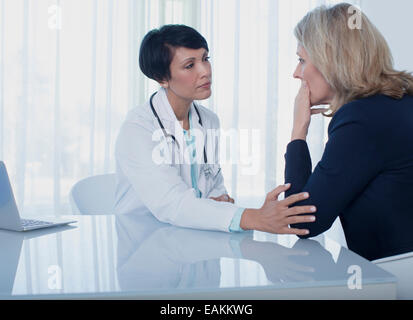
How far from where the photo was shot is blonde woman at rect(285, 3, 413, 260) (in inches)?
42.4

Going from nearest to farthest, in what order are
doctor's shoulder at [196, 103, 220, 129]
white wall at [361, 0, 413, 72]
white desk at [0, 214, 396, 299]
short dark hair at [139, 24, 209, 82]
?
1. white desk at [0, 214, 396, 299]
2. short dark hair at [139, 24, 209, 82]
3. doctor's shoulder at [196, 103, 220, 129]
4. white wall at [361, 0, 413, 72]

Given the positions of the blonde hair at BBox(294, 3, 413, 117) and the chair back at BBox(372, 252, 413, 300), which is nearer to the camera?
the chair back at BBox(372, 252, 413, 300)

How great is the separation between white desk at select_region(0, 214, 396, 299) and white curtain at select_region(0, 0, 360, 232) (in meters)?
2.01

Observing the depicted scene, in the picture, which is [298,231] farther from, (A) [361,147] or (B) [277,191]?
(A) [361,147]

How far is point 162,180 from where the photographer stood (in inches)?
55.0

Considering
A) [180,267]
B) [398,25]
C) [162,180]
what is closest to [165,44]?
[162,180]

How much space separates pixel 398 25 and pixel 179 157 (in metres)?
2.32

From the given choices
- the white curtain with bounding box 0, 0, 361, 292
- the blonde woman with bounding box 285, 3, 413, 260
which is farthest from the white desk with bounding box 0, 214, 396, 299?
the white curtain with bounding box 0, 0, 361, 292

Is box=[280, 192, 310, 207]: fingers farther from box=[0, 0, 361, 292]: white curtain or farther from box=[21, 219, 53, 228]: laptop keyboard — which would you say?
box=[0, 0, 361, 292]: white curtain

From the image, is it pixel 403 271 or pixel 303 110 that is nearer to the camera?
pixel 403 271

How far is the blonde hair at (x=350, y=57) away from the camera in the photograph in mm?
1185

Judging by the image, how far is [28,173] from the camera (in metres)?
3.09
